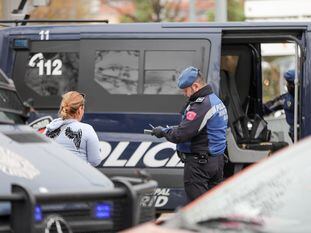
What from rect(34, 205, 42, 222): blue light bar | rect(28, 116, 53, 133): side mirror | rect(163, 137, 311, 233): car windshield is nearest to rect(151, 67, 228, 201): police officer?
rect(28, 116, 53, 133): side mirror

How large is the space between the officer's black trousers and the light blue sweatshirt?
1.01 m

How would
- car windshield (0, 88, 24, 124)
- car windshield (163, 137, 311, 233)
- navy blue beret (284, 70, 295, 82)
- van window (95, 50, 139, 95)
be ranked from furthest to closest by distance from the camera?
navy blue beret (284, 70, 295, 82) → van window (95, 50, 139, 95) → car windshield (0, 88, 24, 124) → car windshield (163, 137, 311, 233)

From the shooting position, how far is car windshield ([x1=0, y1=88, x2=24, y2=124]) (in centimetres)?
588

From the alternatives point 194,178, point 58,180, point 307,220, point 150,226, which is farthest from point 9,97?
point 307,220

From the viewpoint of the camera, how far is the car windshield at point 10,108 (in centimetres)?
588

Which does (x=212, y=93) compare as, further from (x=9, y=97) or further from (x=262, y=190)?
(x=262, y=190)

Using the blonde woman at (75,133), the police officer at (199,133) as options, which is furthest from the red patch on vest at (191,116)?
the blonde woman at (75,133)

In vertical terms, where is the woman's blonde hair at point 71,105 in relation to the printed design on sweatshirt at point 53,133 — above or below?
above

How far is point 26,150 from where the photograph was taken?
17.1 ft

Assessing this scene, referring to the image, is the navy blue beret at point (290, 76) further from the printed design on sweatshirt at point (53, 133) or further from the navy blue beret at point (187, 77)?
the printed design on sweatshirt at point (53, 133)

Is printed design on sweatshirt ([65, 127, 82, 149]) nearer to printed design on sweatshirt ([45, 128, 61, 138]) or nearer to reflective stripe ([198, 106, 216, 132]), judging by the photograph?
printed design on sweatshirt ([45, 128, 61, 138])

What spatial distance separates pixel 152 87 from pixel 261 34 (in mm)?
1239

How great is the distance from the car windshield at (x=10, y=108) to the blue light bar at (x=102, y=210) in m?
1.20

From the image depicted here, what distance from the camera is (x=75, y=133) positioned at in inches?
270
